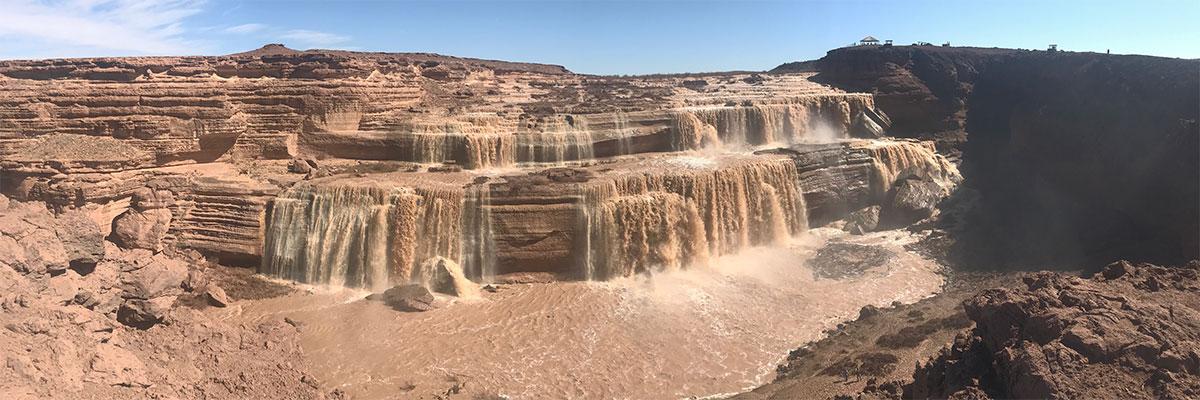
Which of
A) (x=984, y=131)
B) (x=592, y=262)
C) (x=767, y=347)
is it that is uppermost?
(x=984, y=131)

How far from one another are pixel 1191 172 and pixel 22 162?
3091 cm

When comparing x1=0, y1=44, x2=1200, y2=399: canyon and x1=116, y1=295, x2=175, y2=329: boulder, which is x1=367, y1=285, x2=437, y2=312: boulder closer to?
x1=0, y1=44, x2=1200, y2=399: canyon

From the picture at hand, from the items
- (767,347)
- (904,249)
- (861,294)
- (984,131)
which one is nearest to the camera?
(767,347)

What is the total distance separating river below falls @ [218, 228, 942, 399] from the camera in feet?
43.9

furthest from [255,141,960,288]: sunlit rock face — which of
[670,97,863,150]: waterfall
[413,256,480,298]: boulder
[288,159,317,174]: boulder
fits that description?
[670,97,863,150]: waterfall

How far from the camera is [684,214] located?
798 inches

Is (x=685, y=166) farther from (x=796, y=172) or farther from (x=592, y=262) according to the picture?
(x=592, y=262)

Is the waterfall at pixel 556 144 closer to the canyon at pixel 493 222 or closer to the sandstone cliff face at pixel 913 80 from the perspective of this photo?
the canyon at pixel 493 222

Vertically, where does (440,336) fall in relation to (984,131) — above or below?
below

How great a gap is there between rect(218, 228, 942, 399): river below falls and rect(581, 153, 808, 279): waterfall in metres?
0.69

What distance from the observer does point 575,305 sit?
1702 centimetres

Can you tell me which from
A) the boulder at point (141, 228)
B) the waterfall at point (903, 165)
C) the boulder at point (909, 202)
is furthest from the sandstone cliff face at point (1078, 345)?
the boulder at point (141, 228)

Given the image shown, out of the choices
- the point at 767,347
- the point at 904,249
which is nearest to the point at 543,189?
the point at 767,347

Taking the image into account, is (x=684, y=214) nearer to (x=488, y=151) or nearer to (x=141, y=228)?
(x=488, y=151)
